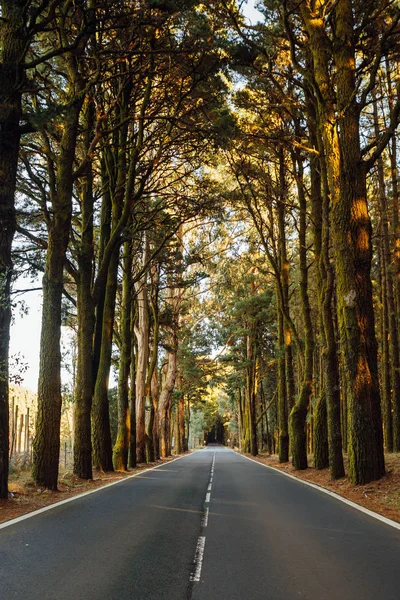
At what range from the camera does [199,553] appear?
5.63 m

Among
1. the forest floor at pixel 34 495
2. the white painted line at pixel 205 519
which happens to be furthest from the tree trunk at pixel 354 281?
the forest floor at pixel 34 495

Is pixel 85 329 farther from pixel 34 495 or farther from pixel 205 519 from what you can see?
pixel 205 519

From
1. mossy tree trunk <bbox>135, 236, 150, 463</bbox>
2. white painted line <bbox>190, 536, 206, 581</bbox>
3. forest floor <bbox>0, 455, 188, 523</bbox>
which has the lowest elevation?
forest floor <bbox>0, 455, 188, 523</bbox>

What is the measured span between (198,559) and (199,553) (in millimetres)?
274

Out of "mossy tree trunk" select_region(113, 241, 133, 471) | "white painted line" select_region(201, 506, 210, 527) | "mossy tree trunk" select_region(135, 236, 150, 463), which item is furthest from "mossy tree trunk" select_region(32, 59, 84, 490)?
"mossy tree trunk" select_region(135, 236, 150, 463)

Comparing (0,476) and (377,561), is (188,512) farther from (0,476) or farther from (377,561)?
(377,561)

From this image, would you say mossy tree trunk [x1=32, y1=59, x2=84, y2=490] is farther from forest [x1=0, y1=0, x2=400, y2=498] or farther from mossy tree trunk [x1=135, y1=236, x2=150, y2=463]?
mossy tree trunk [x1=135, y1=236, x2=150, y2=463]

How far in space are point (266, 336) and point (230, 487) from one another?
86.0 feet

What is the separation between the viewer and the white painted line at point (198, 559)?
4.73 meters

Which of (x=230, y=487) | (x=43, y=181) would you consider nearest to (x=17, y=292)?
(x=43, y=181)

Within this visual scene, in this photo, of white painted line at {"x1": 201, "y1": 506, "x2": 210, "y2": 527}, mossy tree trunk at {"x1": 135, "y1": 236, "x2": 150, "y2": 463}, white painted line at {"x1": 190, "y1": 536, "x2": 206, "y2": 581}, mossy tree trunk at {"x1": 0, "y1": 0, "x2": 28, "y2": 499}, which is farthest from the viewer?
mossy tree trunk at {"x1": 135, "y1": 236, "x2": 150, "y2": 463}

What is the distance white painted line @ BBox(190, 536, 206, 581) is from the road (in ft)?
0.03

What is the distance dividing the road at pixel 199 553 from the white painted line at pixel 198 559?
0.01 m

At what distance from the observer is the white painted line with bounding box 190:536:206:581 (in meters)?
4.73
